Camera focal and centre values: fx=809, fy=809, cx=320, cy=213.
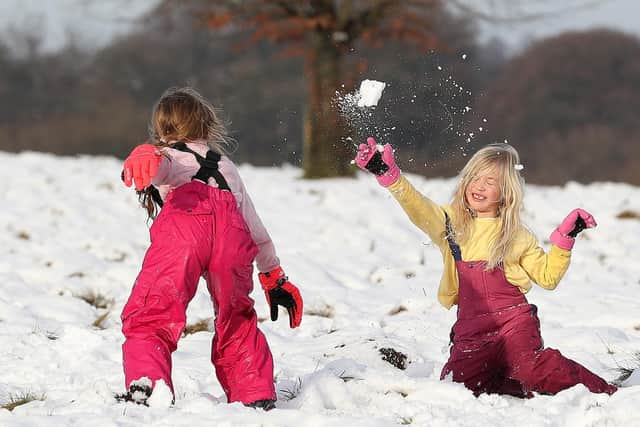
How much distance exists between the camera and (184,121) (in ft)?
10.5

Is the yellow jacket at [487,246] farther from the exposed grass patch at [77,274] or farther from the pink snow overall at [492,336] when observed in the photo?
the exposed grass patch at [77,274]

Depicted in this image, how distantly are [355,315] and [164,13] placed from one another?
35.1 ft

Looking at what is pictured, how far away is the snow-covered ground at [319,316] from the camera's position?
2.84 meters

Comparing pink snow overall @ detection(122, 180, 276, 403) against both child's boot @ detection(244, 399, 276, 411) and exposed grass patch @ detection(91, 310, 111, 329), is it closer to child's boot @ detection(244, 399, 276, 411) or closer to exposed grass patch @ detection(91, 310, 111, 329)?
child's boot @ detection(244, 399, 276, 411)

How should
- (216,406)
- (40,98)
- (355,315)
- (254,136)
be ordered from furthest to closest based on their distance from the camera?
(40,98), (254,136), (355,315), (216,406)

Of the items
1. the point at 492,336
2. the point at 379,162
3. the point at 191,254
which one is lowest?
the point at 492,336

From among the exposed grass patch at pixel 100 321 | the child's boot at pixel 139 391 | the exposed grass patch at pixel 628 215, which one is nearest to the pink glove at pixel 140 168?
the child's boot at pixel 139 391

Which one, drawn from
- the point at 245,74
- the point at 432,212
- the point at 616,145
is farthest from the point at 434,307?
the point at 245,74

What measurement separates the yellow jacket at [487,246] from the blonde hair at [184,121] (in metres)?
0.76

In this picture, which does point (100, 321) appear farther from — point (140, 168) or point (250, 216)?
point (140, 168)

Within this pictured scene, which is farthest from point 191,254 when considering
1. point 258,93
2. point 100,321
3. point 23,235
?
point 258,93

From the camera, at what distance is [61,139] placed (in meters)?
28.2

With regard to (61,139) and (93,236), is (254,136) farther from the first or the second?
(93,236)

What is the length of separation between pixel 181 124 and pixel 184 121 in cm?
2
